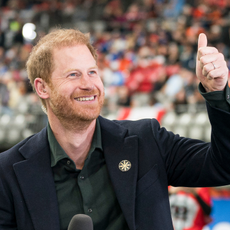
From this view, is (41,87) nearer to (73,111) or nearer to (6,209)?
(73,111)

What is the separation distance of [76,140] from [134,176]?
0.43m

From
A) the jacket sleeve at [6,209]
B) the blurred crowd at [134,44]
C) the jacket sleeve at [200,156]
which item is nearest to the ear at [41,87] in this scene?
the jacket sleeve at [6,209]

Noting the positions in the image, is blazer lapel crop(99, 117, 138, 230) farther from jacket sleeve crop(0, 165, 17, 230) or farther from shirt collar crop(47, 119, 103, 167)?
jacket sleeve crop(0, 165, 17, 230)

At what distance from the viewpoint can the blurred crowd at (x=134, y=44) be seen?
817cm

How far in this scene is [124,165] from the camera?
1.96 metres

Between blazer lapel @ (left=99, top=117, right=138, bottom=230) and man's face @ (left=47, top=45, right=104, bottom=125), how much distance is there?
0.68ft

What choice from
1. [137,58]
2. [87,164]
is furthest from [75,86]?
[137,58]

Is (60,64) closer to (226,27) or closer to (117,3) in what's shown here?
(226,27)

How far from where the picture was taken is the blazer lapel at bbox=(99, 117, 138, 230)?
6.00ft

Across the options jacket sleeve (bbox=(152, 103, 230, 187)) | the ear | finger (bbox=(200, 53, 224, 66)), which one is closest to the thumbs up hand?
finger (bbox=(200, 53, 224, 66))

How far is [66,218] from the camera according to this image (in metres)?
1.91

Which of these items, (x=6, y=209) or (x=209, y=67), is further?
(x=6, y=209)

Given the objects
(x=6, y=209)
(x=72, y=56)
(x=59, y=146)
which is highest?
(x=72, y=56)

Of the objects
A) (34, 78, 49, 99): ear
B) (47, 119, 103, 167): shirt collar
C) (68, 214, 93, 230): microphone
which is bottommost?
(68, 214, 93, 230): microphone
